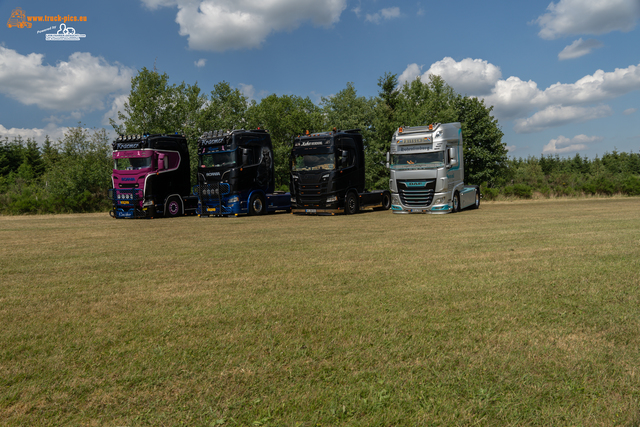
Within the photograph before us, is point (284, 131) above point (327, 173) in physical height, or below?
above

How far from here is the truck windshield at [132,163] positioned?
20.5 meters

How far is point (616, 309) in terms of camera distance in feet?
14.0

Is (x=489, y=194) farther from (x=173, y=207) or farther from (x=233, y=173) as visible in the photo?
(x=173, y=207)

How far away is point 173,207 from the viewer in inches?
856

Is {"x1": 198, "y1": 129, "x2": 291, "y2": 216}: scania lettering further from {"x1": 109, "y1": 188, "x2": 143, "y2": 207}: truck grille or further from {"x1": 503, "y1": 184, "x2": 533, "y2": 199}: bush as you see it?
{"x1": 503, "y1": 184, "x2": 533, "y2": 199}: bush

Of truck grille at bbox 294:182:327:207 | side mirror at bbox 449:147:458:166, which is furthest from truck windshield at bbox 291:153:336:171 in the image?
side mirror at bbox 449:147:458:166

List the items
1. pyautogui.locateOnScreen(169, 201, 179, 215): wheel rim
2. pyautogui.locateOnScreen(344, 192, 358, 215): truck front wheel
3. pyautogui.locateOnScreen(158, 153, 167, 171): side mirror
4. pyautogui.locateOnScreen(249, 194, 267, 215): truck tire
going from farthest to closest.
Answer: pyautogui.locateOnScreen(169, 201, 179, 215): wheel rim, pyautogui.locateOnScreen(158, 153, 167, 171): side mirror, pyautogui.locateOnScreen(249, 194, 267, 215): truck tire, pyautogui.locateOnScreen(344, 192, 358, 215): truck front wheel

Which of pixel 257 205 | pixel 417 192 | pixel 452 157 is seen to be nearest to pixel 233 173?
pixel 257 205

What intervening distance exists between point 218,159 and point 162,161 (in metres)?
3.04

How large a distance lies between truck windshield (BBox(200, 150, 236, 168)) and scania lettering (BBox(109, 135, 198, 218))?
2089mm

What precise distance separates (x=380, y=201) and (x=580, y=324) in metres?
18.9

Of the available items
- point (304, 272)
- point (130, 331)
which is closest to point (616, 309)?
point (304, 272)

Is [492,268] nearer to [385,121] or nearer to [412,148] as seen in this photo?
[412,148]

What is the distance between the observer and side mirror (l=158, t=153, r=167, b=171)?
2072cm
